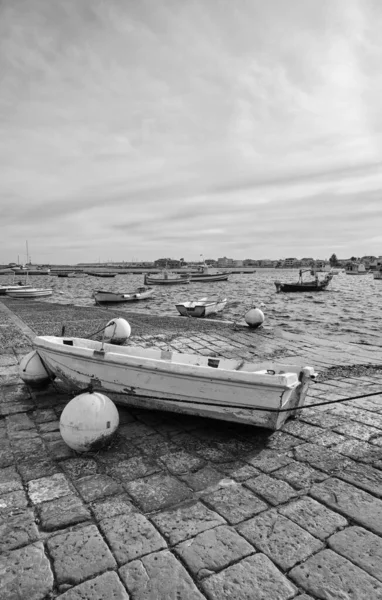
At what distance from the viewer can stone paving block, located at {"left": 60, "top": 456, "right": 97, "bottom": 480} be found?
3.48m

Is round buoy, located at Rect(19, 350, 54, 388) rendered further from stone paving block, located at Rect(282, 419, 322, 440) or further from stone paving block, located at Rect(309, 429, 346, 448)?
stone paving block, located at Rect(309, 429, 346, 448)

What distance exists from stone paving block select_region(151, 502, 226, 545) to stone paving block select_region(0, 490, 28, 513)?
3.77 feet

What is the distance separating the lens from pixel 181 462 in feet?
12.1

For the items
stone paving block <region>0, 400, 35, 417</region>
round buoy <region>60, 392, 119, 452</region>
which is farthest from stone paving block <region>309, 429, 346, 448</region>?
stone paving block <region>0, 400, 35, 417</region>

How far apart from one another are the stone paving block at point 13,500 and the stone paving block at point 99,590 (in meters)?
1.06

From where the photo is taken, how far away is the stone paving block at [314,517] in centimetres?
272

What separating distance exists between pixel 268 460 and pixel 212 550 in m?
1.42

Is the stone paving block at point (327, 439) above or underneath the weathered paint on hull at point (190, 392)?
underneath

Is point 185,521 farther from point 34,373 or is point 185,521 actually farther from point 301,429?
point 34,373

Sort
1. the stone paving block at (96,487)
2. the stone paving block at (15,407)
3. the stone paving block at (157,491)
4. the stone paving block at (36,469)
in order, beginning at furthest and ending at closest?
the stone paving block at (15,407) < the stone paving block at (36,469) < the stone paving block at (96,487) < the stone paving block at (157,491)

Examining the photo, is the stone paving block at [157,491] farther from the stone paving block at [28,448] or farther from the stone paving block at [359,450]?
the stone paving block at [359,450]

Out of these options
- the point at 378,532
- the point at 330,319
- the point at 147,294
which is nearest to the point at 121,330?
the point at 378,532

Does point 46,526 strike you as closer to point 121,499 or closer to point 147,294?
point 121,499

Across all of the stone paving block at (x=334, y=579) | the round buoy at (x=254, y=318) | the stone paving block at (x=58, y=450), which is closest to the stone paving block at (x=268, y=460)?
the stone paving block at (x=334, y=579)
